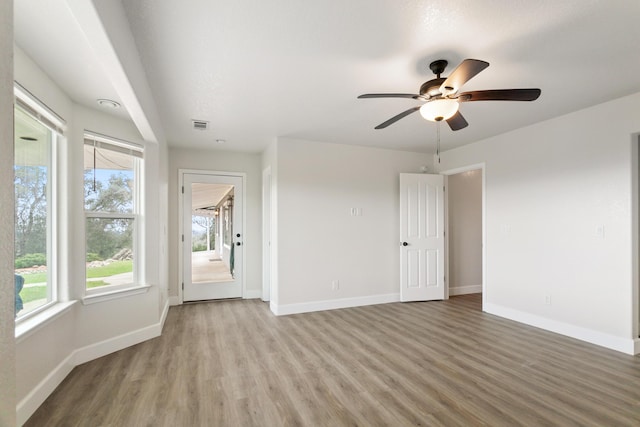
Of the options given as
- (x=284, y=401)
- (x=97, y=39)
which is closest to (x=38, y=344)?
(x=284, y=401)

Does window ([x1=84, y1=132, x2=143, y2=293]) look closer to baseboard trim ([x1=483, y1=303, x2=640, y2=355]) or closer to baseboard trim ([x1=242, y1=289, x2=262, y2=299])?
baseboard trim ([x1=242, y1=289, x2=262, y2=299])

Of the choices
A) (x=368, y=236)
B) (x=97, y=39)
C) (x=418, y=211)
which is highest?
(x=97, y=39)

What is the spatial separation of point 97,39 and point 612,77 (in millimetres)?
3803

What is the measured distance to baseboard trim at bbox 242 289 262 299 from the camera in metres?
5.41

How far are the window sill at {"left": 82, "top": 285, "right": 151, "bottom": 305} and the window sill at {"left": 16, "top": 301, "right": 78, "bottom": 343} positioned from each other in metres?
0.15

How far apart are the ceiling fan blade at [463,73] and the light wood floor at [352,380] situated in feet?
7.26

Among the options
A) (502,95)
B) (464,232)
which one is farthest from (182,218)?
(464,232)

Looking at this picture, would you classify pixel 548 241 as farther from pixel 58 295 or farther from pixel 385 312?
pixel 58 295

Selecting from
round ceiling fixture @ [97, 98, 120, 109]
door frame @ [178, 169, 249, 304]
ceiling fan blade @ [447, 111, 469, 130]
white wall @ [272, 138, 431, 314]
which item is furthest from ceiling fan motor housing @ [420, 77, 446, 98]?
door frame @ [178, 169, 249, 304]

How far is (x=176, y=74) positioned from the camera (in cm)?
266

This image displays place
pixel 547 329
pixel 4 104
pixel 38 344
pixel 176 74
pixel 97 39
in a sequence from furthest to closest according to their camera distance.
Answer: pixel 547 329
pixel 176 74
pixel 38 344
pixel 97 39
pixel 4 104

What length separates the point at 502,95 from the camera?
2.28m

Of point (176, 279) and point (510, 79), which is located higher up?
point (510, 79)

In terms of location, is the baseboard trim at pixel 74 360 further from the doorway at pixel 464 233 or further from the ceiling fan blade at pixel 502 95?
the doorway at pixel 464 233
